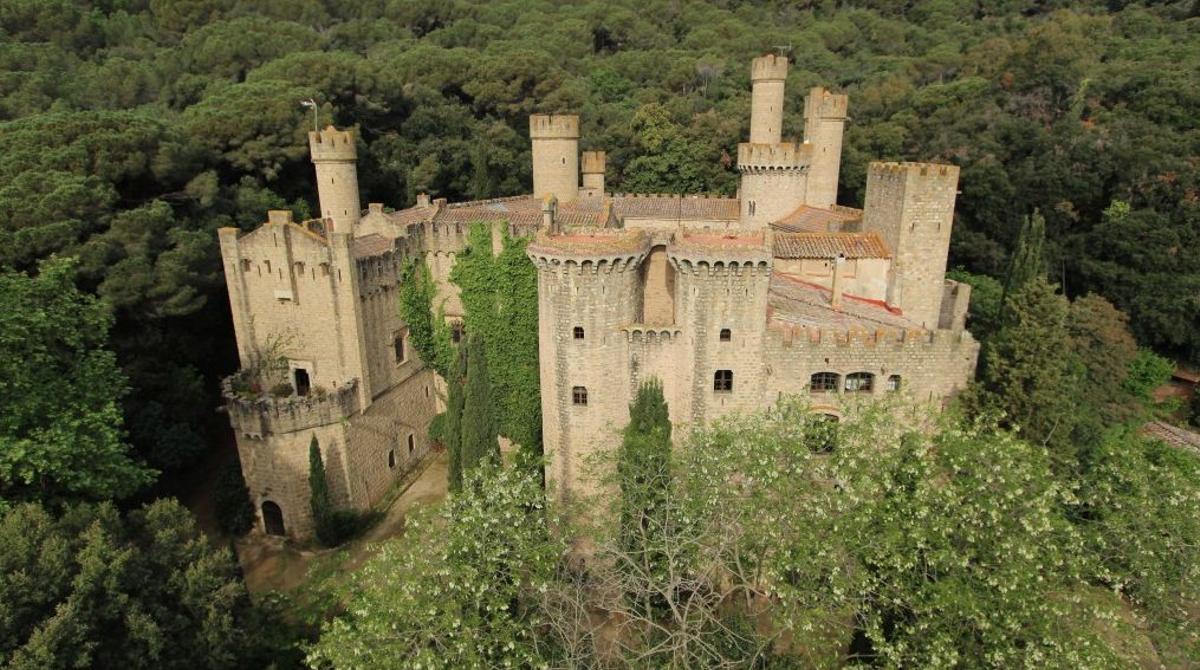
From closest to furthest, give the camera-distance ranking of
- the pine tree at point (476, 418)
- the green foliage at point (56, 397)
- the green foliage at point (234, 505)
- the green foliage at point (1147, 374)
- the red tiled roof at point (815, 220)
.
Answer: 1. the green foliage at point (56, 397)
2. the pine tree at point (476, 418)
3. the green foliage at point (234, 505)
4. the red tiled roof at point (815, 220)
5. the green foliage at point (1147, 374)

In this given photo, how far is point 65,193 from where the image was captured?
2411cm

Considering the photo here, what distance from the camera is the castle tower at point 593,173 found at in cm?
3972

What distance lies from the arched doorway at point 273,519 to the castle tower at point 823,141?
2680 centimetres

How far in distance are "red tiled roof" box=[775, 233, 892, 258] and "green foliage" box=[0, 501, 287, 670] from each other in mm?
19836

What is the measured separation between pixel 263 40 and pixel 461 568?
47616mm

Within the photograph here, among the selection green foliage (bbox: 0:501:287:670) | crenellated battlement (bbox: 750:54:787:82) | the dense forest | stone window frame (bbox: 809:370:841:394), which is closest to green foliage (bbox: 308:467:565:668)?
the dense forest

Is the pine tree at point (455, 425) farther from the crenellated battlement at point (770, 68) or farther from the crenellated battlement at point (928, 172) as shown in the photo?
the crenellated battlement at point (770, 68)

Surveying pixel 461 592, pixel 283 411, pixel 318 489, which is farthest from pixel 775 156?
pixel 461 592

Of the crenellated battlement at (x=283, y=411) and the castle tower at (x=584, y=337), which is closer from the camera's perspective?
the castle tower at (x=584, y=337)

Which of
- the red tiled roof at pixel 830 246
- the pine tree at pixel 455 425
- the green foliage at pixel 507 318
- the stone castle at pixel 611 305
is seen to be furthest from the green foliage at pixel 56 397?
the red tiled roof at pixel 830 246

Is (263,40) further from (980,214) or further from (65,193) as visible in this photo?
(980,214)

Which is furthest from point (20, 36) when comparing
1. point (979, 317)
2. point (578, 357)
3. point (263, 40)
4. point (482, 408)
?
point (979, 317)

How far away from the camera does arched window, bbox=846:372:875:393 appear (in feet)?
67.3

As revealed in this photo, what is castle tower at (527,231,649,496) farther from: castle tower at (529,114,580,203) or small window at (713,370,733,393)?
castle tower at (529,114,580,203)
